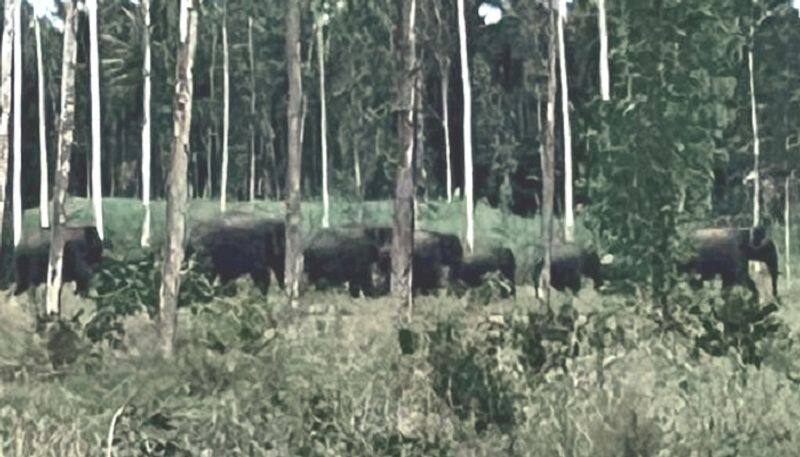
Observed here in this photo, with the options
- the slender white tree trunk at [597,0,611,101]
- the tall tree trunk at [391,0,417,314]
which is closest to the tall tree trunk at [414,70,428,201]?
the tall tree trunk at [391,0,417,314]

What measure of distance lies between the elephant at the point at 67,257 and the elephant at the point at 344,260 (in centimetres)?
440

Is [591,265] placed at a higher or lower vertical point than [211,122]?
lower

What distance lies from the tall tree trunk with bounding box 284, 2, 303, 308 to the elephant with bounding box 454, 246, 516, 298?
17.3 feet

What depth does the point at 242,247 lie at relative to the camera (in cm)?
2733

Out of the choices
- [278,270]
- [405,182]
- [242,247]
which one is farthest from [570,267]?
[405,182]

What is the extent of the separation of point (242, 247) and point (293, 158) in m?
3.74

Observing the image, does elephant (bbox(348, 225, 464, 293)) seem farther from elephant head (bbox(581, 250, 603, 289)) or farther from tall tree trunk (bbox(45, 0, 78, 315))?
tall tree trunk (bbox(45, 0, 78, 315))

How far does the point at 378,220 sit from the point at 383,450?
137 feet

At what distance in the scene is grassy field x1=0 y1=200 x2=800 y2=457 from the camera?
8.91 metres

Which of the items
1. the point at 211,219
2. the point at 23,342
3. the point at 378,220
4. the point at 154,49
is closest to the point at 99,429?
the point at 23,342

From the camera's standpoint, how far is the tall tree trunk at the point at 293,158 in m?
22.4

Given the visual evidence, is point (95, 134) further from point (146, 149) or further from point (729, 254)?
point (729, 254)

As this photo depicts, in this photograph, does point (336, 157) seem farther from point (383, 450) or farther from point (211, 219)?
point (383, 450)

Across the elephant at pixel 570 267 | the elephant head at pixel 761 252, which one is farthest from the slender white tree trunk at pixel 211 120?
the elephant head at pixel 761 252
